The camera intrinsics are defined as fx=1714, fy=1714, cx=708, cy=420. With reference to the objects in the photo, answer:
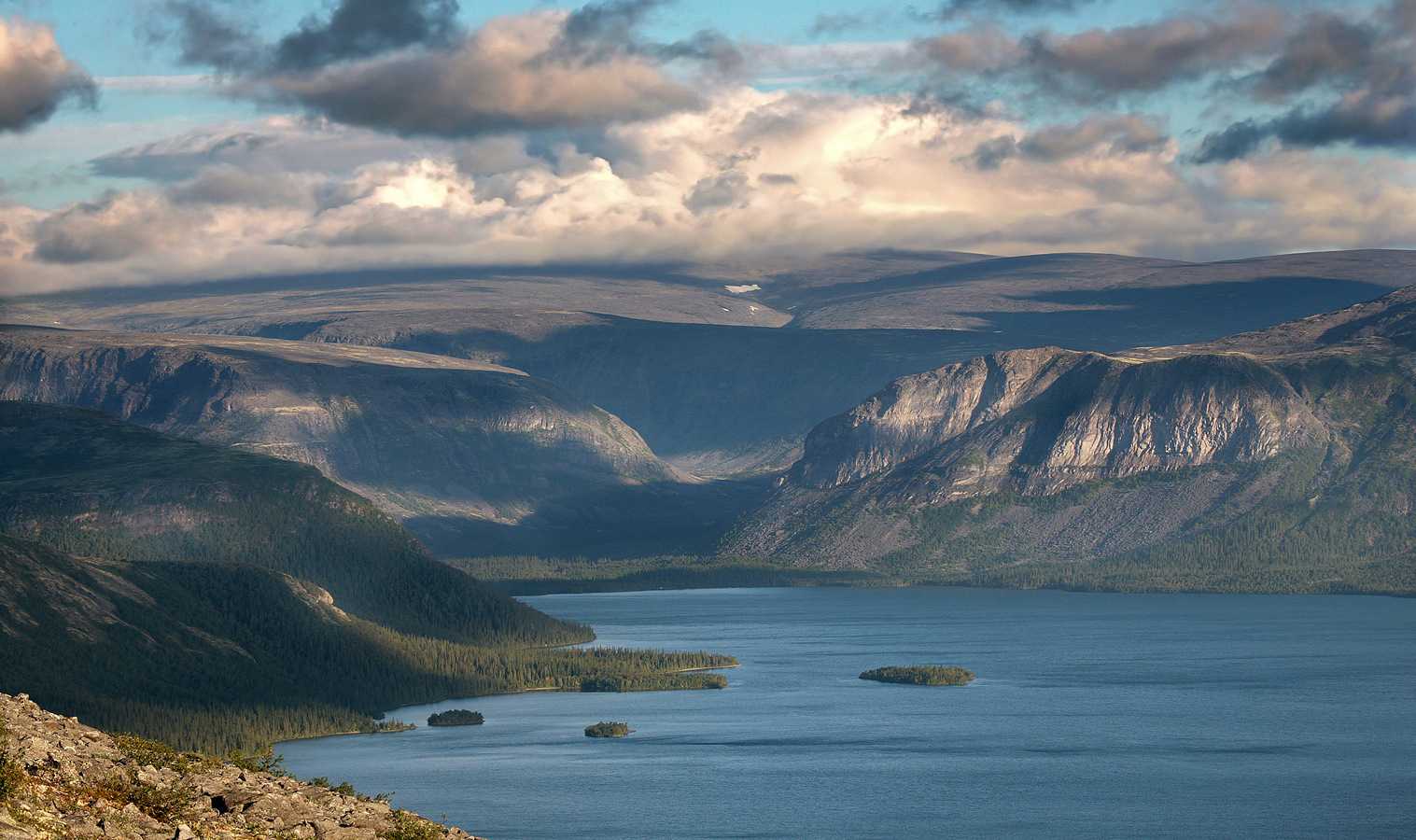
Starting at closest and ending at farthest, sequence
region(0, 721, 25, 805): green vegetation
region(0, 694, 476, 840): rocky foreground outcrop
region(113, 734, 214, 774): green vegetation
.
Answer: region(0, 721, 25, 805): green vegetation
region(0, 694, 476, 840): rocky foreground outcrop
region(113, 734, 214, 774): green vegetation

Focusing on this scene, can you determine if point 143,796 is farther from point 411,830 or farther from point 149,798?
point 411,830

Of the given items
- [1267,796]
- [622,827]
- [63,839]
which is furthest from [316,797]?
[1267,796]

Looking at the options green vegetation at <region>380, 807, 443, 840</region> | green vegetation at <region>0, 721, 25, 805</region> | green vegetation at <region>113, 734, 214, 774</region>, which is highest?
green vegetation at <region>0, 721, 25, 805</region>

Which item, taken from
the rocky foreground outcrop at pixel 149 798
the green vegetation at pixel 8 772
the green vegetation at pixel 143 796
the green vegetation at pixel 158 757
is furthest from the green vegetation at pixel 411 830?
the green vegetation at pixel 8 772

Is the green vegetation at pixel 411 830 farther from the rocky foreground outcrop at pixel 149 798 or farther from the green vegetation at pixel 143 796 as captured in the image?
the green vegetation at pixel 143 796

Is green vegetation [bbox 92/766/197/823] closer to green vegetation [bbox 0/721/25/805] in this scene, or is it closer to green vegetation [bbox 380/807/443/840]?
green vegetation [bbox 0/721/25/805]

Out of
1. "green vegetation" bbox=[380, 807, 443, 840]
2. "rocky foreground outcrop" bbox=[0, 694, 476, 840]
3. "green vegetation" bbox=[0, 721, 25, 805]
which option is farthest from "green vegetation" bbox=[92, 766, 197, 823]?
"green vegetation" bbox=[380, 807, 443, 840]

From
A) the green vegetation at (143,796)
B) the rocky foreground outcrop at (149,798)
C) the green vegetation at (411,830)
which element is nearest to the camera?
the rocky foreground outcrop at (149,798)

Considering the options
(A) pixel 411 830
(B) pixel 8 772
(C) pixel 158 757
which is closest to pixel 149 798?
(C) pixel 158 757
